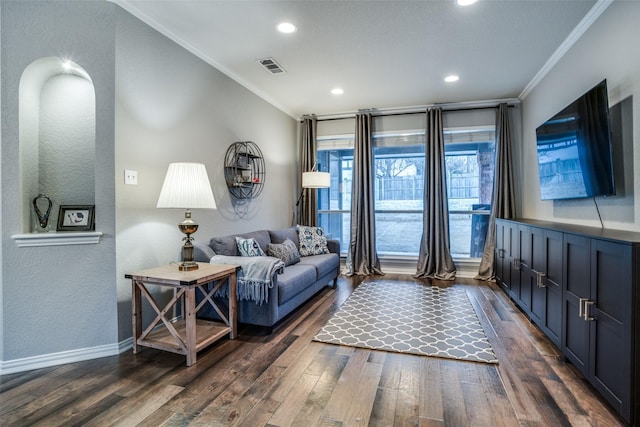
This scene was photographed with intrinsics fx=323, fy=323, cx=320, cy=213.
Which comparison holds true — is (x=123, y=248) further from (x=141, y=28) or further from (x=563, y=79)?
(x=563, y=79)

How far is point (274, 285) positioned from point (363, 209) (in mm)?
2828

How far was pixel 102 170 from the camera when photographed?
7.89 feet

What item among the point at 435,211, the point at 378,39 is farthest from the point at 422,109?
the point at 378,39

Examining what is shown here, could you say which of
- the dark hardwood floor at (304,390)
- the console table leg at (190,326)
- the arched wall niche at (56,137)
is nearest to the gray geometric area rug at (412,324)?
the dark hardwood floor at (304,390)

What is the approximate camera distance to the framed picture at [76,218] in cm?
243

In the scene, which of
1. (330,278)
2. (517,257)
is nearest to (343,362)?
(330,278)

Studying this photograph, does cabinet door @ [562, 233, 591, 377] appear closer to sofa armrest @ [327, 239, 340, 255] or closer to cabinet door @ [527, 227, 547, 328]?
cabinet door @ [527, 227, 547, 328]

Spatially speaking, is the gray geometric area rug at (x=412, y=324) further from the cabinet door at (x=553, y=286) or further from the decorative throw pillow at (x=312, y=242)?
the decorative throw pillow at (x=312, y=242)

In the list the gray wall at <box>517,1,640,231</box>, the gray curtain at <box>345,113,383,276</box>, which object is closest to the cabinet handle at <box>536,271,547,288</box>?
the gray wall at <box>517,1,640,231</box>

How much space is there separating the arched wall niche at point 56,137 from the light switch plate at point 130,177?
27cm

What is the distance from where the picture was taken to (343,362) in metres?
2.32

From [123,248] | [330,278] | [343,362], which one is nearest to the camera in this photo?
[343,362]

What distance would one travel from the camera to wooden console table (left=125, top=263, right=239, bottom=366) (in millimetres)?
2277

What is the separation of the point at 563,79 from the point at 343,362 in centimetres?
350
